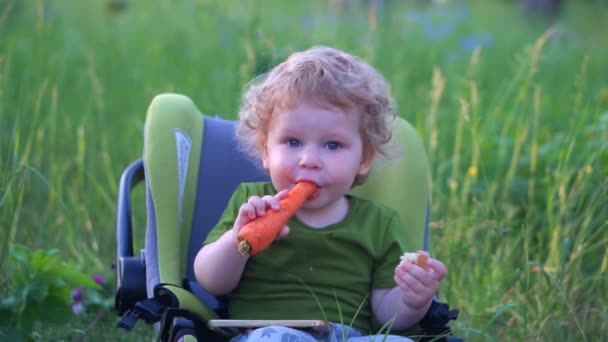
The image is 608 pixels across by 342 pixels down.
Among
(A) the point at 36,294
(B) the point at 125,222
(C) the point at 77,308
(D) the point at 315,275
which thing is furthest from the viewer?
(C) the point at 77,308

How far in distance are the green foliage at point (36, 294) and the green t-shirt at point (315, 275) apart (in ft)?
1.61

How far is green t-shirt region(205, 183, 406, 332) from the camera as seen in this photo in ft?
8.61

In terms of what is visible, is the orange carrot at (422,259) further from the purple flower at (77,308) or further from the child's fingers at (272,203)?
the purple flower at (77,308)

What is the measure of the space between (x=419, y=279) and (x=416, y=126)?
223cm

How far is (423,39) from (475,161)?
3.60 metres

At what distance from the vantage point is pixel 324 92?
8.37 feet

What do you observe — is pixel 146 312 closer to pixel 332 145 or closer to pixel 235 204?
pixel 235 204

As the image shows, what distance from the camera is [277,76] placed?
8.72 feet

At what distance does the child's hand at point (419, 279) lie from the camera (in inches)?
95.9

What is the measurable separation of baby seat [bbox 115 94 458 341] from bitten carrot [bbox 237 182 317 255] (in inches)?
13.2

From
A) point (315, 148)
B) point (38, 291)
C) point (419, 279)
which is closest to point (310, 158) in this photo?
point (315, 148)

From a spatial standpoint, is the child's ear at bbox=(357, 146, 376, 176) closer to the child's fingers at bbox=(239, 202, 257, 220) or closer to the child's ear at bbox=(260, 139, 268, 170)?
the child's ear at bbox=(260, 139, 268, 170)

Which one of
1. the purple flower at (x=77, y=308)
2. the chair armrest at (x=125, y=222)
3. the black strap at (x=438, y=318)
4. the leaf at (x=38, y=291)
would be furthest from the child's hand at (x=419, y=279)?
the purple flower at (x=77, y=308)

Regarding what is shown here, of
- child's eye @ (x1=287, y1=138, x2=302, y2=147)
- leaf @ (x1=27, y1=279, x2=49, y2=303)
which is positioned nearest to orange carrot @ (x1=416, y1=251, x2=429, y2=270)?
child's eye @ (x1=287, y1=138, x2=302, y2=147)
